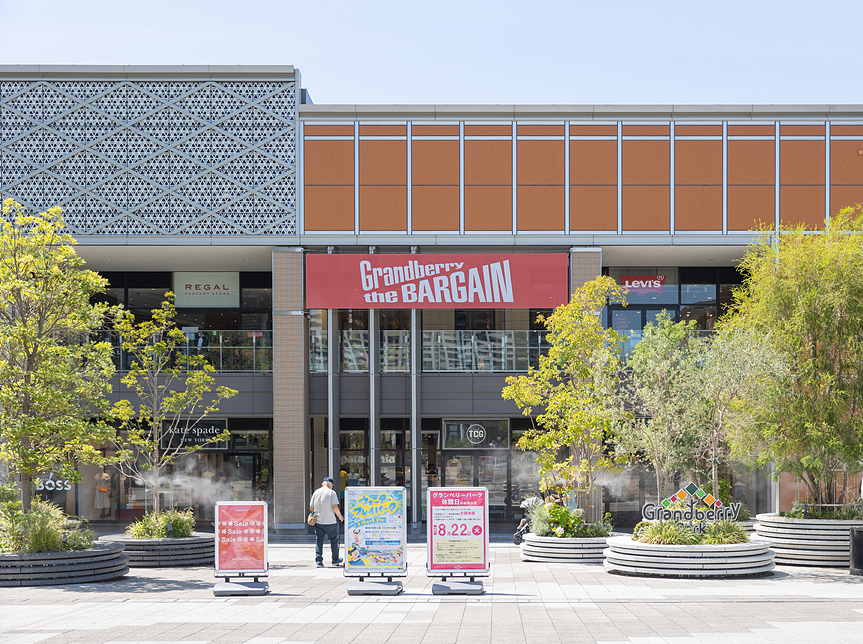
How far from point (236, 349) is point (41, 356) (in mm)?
9186

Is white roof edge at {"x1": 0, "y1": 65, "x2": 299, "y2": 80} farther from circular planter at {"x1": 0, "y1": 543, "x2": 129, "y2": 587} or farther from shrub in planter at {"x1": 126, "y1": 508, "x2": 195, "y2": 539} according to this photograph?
circular planter at {"x1": 0, "y1": 543, "x2": 129, "y2": 587}

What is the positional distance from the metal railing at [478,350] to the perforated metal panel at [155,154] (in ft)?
19.0

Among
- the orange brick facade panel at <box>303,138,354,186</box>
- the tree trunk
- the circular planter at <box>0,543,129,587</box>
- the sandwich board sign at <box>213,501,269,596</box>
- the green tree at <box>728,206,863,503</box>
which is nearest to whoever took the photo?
the sandwich board sign at <box>213,501,269,596</box>

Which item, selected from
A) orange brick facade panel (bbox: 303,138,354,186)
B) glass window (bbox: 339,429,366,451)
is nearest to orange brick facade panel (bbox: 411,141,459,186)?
orange brick facade panel (bbox: 303,138,354,186)

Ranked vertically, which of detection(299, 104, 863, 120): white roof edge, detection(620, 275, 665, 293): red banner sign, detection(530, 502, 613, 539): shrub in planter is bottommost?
detection(530, 502, 613, 539): shrub in planter

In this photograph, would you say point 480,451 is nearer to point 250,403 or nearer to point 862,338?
point 250,403

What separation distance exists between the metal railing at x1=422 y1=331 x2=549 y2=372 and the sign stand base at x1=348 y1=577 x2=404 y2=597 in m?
12.1

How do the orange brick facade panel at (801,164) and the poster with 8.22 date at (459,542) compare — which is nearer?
the poster with 8.22 date at (459,542)

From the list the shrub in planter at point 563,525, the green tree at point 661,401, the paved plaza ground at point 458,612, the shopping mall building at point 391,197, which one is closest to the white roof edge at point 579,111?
the shopping mall building at point 391,197

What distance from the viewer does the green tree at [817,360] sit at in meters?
16.8

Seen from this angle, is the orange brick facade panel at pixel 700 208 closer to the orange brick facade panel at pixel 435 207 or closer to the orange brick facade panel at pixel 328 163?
the orange brick facade panel at pixel 435 207

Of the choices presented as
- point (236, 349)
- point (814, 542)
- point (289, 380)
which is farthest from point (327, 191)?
point (814, 542)

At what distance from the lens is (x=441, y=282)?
24.2 metres

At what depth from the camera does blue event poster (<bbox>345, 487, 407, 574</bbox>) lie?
1298 cm
